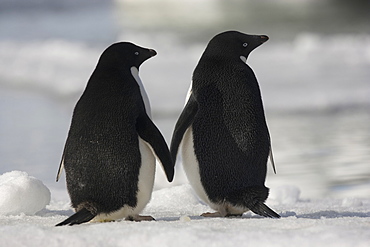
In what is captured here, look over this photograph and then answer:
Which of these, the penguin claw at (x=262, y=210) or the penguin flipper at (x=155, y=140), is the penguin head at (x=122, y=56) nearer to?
the penguin flipper at (x=155, y=140)

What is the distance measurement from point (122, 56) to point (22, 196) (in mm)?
929

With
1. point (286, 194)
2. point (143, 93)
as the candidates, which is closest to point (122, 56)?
point (143, 93)

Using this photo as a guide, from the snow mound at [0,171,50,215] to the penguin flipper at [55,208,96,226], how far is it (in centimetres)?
79

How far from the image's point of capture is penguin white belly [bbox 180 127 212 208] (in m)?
3.35

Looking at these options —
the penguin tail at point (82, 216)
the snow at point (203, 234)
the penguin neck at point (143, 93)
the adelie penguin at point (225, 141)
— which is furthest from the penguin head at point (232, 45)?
the penguin tail at point (82, 216)

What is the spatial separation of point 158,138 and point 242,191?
49cm

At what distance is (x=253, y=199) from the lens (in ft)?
10.6

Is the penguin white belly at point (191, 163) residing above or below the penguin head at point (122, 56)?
below

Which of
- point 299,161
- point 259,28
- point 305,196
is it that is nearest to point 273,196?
point 305,196

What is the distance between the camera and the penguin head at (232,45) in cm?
355

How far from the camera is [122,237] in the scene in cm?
242

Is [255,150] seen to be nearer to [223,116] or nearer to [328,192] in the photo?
[223,116]

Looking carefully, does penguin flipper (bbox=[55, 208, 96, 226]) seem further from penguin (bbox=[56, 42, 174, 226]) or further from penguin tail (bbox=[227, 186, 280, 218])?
penguin tail (bbox=[227, 186, 280, 218])

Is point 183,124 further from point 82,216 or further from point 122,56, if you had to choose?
point 82,216
